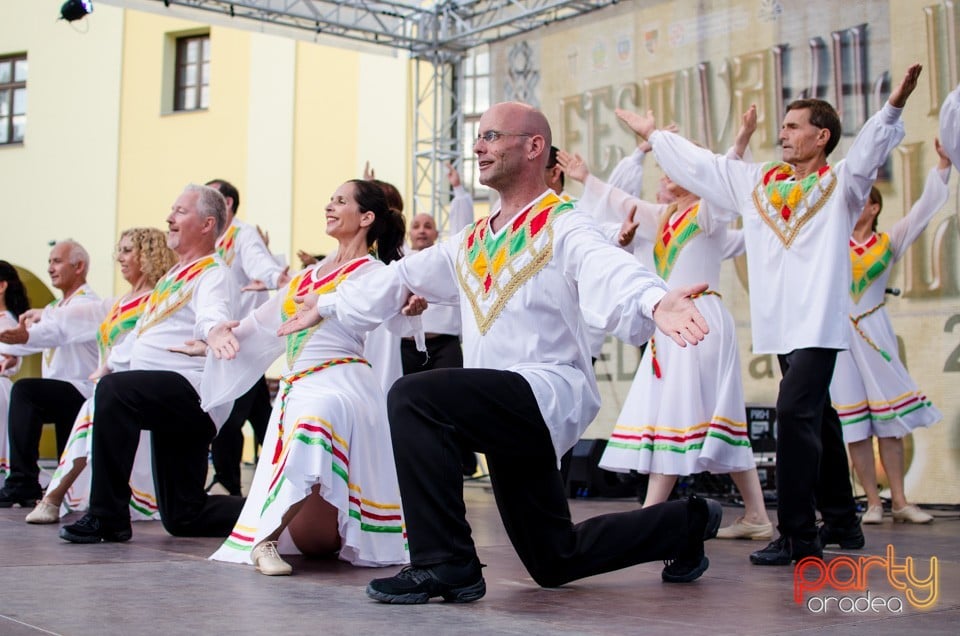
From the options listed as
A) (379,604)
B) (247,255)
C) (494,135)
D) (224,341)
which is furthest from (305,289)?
(247,255)

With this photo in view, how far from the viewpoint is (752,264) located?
466cm

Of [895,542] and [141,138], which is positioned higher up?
[141,138]

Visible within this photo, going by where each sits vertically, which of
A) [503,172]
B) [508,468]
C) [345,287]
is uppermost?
[503,172]

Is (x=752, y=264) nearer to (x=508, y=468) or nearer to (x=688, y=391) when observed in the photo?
(x=688, y=391)

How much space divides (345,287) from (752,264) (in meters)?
1.71

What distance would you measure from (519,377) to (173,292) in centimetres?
250

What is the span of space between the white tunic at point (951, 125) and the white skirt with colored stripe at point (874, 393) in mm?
2214

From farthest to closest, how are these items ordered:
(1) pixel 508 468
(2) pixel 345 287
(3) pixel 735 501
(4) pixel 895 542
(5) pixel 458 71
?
(5) pixel 458 71 → (3) pixel 735 501 → (4) pixel 895 542 → (2) pixel 345 287 → (1) pixel 508 468

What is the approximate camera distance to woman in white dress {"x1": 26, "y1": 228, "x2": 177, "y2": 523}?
5.67 meters

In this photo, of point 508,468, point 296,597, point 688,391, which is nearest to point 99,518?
point 296,597

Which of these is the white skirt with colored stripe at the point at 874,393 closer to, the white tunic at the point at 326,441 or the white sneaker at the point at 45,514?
the white tunic at the point at 326,441

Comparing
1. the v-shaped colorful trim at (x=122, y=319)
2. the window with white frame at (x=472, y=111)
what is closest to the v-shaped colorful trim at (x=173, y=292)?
the v-shaped colorful trim at (x=122, y=319)

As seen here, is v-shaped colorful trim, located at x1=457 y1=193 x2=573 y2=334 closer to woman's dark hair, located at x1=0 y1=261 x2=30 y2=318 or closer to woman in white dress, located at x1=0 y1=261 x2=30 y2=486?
woman in white dress, located at x1=0 y1=261 x2=30 y2=486

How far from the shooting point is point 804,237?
4430mm
